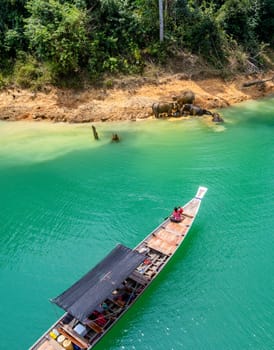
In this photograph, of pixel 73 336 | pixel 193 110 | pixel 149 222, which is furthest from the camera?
pixel 193 110

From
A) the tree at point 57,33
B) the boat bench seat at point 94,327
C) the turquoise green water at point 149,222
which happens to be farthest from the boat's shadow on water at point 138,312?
the tree at point 57,33

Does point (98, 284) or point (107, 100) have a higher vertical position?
point (107, 100)

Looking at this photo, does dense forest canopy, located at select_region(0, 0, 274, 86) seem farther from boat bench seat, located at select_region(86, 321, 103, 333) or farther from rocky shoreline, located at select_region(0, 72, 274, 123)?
boat bench seat, located at select_region(86, 321, 103, 333)

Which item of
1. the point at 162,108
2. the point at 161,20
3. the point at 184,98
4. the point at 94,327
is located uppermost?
the point at 161,20

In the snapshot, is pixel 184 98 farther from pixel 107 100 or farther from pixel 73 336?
pixel 73 336

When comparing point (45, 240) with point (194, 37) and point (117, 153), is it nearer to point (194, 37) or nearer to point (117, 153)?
point (117, 153)

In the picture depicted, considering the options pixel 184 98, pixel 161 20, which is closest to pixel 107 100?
pixel 184 98

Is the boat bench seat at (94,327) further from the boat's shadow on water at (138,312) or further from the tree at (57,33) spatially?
the tree at (57,33)

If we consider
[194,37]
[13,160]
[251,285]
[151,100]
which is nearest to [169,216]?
[251,285]
